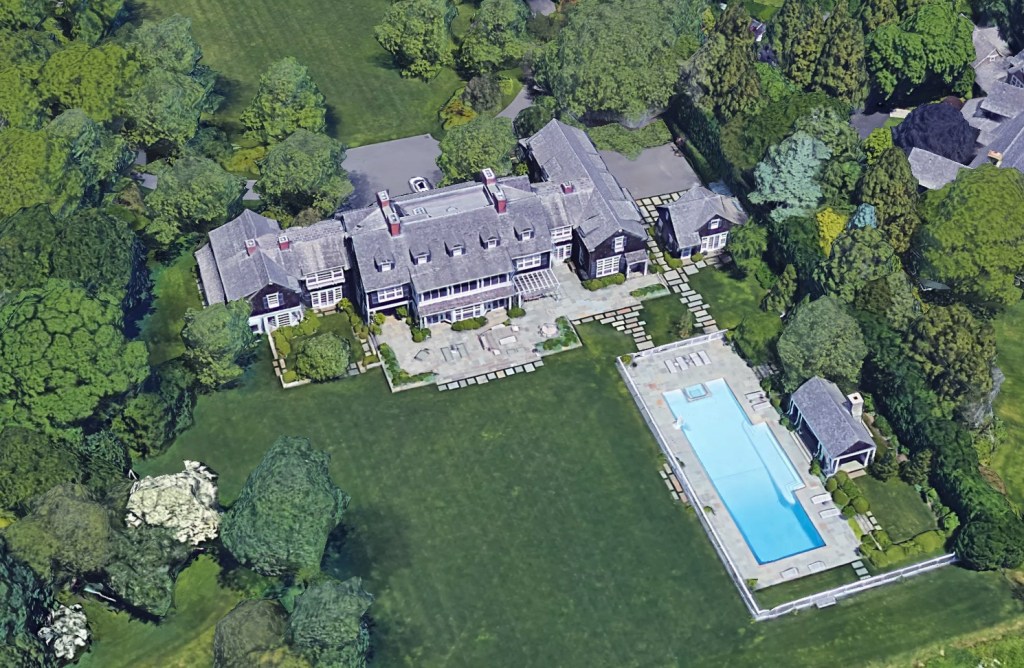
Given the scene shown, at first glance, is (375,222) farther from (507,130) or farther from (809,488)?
(809,488)

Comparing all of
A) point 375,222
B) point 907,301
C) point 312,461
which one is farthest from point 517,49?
point 312,461

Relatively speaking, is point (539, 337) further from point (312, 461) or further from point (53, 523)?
point (53, 523)

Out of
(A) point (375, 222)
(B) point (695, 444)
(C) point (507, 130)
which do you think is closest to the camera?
(B) point (695, 444)

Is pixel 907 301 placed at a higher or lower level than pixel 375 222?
lower

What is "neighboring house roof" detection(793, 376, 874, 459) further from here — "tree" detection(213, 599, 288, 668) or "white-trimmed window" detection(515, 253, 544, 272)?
"tree" detection(213, 599, 288, 668)

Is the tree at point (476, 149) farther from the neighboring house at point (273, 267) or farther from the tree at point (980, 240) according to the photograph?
the tree at point (980, 240)

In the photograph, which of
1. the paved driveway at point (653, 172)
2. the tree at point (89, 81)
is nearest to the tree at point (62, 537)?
the tree at point (89, 81)

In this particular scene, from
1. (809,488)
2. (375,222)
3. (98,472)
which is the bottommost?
(809,488)

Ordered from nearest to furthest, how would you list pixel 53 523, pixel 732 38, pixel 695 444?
pixel 53 523, pixel 695 444, pixel 732 38

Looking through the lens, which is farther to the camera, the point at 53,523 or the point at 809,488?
the point at 809,488
